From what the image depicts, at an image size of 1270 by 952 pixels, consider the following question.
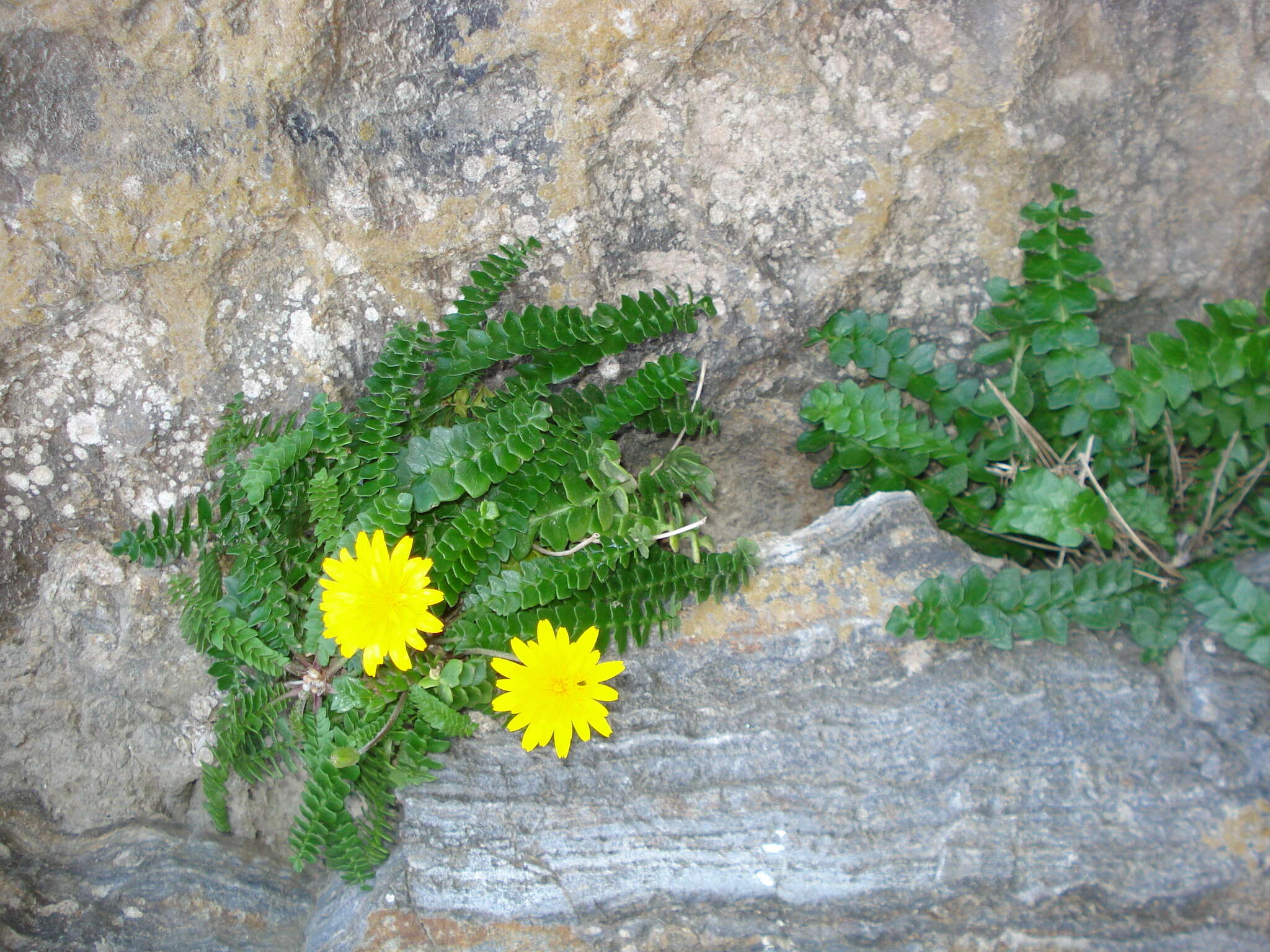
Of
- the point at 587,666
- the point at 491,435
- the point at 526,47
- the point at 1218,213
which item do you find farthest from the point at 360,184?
the point at 1218,213

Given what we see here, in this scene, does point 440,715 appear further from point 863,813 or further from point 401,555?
point 863,813

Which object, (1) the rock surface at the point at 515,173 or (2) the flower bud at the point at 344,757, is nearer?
(2) the flower bud at the point at 344,757

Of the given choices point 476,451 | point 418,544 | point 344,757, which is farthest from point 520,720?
point 476,451

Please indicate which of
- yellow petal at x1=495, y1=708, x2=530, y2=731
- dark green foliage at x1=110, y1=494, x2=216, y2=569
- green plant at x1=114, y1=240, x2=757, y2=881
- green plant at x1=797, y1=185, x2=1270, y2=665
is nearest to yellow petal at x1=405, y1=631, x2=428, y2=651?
green plant at x1=114, y1=240, x2=757, y2=881

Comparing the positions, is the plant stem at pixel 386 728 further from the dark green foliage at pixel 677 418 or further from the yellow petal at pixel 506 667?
the dark green foliage at pixel 677 418

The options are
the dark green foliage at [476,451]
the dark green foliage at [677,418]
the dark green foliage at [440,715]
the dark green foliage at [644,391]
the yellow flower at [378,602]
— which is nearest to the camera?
the yellow flower at [378,602]

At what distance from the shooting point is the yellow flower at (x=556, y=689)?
2352 millimetres

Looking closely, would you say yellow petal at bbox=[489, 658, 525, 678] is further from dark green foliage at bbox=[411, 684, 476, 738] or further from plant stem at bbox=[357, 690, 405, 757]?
plant stem at bbox=[357, 690, 405, 757]

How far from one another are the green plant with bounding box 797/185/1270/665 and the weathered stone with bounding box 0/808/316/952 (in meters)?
2.01

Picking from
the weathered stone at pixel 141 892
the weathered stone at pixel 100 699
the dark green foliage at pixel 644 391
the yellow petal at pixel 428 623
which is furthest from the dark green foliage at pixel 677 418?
the weathered stone at pixel 141 892

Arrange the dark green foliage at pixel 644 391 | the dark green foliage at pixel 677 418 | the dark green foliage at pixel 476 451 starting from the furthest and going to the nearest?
the dark green foliage at pixel 677 418
the dark green foliage at pixel 644 391
the dark green foliage at pixel 476 451

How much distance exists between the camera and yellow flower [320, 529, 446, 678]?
2.30 metres

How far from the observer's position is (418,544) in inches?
106

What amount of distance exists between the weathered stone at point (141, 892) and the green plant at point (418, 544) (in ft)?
0.55
